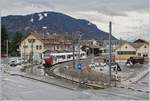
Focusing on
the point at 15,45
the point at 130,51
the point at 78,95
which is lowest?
the point at 78,95

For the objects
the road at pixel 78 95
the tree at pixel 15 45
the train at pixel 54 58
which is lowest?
the road at pixel 78 95

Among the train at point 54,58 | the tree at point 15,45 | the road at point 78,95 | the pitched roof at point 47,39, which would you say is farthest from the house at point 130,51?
the road at point 78,95

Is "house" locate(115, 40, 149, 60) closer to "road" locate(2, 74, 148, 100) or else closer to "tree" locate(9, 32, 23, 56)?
"tree" locate(9, 32, 23, 56)

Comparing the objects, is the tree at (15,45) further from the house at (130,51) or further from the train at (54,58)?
the house at (130,51)

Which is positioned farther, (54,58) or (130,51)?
(130,51)

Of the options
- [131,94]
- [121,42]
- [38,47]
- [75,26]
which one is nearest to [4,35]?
[38,47]

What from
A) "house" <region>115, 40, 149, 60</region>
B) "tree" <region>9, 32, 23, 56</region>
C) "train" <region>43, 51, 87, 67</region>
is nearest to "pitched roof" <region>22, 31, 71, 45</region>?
"tree" <region>9, 32, 23, 56</region>

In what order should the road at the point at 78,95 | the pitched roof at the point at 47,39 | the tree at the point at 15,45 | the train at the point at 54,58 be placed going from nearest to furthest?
the road at the point at 78,95
the train at the point at 54,58
the pitched roof at the point at 47,39
the tree at the point at 15,45

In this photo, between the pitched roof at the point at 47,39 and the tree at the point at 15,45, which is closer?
the pitched roof at the point at 47,39

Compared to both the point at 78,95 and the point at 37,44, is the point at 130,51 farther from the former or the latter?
the point at 78,95

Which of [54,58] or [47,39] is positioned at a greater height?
[47,39]

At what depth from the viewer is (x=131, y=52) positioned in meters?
116

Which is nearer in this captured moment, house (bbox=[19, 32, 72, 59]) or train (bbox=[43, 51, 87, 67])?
train (bbox=[43, 51, 87, 67])

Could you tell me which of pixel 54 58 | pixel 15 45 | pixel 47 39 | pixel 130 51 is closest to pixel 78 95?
pixel 54 58
